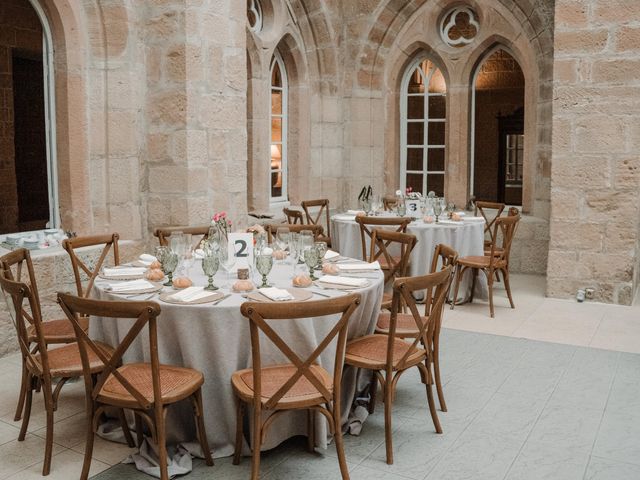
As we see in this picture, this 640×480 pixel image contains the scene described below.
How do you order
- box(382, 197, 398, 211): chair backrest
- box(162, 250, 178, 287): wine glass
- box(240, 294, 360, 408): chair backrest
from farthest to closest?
box(382, 197, 398, 211): chair backrest, box(162, 250, 178, 287): wine glass, box(240, 294, 360, 408): chair backrest

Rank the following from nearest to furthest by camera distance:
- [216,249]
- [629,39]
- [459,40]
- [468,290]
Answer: [216,249], [629,39], [468,290], [459,40]

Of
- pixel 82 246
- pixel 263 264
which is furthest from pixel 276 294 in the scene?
pixel 82 246

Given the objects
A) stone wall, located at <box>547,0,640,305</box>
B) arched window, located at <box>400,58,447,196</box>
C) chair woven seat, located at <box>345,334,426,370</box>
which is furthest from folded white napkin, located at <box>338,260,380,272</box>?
arched window, located at <box>400,58,447,196</box>

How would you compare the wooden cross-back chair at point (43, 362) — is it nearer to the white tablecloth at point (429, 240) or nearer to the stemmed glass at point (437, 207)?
the white tablecloth at point (429, 240)

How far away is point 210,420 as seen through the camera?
116 inches

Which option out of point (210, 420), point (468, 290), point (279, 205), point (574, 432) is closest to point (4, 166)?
point (279, 205)

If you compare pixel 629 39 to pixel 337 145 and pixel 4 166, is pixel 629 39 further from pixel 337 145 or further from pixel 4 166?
pixel 4 166

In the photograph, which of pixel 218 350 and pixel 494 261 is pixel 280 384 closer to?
pixel 218 350

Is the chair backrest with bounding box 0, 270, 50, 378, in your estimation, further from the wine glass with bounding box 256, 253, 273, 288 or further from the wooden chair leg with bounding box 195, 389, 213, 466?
the wine glass with bounding box 256, 253, 273, 288

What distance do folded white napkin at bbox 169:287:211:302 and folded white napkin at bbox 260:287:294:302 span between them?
9.8 inches

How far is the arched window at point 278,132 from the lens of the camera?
7668mm

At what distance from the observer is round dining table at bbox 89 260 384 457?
111 inches

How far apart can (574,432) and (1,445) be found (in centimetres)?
265

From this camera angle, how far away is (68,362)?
9.84 feet
